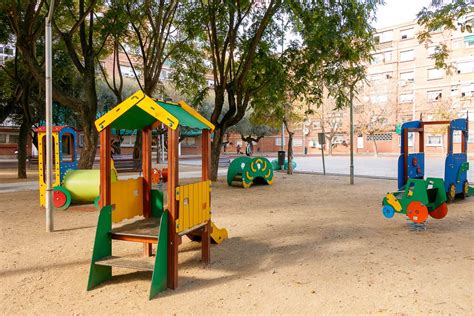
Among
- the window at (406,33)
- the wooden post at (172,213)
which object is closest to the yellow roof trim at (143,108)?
the wooden post at (172,213)

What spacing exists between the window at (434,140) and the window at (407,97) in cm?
470

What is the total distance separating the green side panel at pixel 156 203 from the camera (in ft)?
17.8

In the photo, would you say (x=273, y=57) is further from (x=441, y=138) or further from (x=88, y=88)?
(x=441, y=138)

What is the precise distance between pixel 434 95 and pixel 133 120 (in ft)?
152

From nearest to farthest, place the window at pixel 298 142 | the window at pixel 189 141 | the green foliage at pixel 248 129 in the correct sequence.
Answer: the green foliage at pixel 248 129
the window at pixel 189 141
the window at pixel 298 142

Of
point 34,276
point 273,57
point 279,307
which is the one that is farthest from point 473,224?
point 273,57

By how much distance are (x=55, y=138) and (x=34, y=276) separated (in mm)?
5602

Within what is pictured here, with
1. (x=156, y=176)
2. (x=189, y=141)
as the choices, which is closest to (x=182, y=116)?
(x=156, y=176)

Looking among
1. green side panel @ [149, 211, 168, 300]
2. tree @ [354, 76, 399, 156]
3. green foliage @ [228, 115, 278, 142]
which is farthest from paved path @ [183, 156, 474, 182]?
green side panel @ [149, 211, 168, 300]

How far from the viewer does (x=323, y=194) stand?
11766 mm

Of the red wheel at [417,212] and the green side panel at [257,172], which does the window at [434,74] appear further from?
the red wheel at [417,212]

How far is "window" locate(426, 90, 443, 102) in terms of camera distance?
44.1 meters

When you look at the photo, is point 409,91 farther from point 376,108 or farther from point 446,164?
point 446,164

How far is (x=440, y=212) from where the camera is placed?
24.5ft
